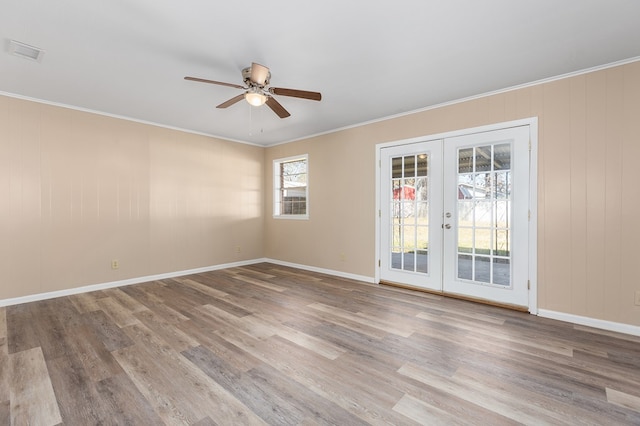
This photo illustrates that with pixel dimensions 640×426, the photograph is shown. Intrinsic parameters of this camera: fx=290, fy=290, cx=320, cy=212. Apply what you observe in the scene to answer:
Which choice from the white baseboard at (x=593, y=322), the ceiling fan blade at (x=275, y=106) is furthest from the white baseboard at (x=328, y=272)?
the ceiling fan blade at (x=275, y=106)

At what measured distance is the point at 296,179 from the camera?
19.5 feet

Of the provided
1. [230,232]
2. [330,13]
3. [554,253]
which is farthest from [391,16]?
[230,232]

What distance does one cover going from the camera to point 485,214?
359 cm

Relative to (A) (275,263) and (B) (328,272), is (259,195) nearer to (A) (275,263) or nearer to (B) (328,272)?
(A) (275,263)

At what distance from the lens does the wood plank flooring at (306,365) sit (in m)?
1.70

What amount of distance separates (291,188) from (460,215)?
3.37m

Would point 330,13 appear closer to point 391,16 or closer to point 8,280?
point 391,16

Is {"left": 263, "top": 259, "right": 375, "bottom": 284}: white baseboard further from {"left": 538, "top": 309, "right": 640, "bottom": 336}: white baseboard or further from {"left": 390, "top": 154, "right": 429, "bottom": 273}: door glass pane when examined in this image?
{"left": 538, "top": 309, "right": 640, "bottom": 336}: white baseboard

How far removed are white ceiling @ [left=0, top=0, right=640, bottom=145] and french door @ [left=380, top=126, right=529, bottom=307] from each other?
74 cm

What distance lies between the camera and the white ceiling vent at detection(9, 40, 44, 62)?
98.1 inches

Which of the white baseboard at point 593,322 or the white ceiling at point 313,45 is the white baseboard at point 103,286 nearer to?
the white ceiling at point 313,45

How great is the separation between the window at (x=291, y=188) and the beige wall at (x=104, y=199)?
79 centimetres

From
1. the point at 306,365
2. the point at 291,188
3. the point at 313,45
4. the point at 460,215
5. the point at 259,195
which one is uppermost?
the point at 313,45

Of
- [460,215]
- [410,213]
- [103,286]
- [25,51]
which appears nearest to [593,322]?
[460,215]
